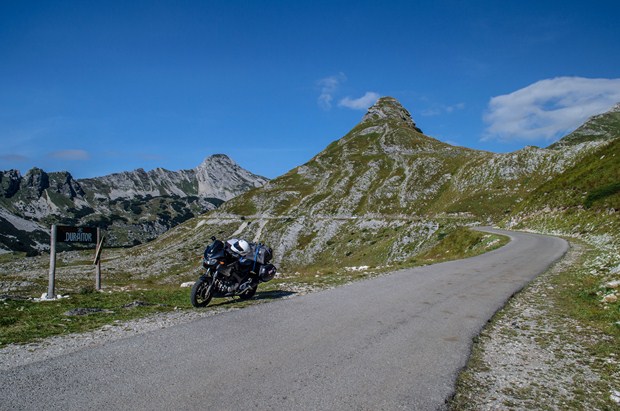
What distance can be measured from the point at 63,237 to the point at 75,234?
80cm

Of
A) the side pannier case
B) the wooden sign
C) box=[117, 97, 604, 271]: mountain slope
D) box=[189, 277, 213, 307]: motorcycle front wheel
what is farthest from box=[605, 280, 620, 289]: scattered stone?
box=[117, 97, 604, 271]: mountain slope

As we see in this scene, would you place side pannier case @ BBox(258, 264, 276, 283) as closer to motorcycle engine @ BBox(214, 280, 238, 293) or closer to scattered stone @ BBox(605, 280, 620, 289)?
motorcycle engine @ BBox(214, 280, 238, 293)

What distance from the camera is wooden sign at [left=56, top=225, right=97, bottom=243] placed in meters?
17.9

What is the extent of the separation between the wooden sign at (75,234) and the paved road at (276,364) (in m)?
11.7

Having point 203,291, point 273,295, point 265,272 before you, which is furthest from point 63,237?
point 273,295

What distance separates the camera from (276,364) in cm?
713

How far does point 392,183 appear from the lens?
5576 inches

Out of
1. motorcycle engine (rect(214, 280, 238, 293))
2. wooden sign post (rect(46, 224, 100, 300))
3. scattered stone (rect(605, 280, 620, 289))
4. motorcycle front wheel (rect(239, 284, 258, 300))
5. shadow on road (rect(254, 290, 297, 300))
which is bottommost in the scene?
shadow on road (rect(254, 290, 297, 300))

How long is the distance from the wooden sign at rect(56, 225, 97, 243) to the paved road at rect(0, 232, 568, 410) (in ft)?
38.5

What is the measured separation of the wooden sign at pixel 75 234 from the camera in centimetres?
1791

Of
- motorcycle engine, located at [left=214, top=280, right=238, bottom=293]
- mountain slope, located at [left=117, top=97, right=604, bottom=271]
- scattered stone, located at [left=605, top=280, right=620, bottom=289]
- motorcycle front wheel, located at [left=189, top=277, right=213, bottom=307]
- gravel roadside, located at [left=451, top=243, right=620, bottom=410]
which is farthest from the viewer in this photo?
mountain slope, located at [left=117, top=97, right=604, bottom=271]

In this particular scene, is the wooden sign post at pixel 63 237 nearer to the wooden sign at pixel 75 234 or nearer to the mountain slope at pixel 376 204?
the wooden sign at pixel 75 234

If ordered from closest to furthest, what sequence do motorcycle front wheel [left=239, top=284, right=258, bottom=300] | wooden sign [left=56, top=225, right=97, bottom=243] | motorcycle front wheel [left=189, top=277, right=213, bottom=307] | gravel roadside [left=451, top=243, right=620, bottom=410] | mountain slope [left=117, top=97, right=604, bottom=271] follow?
gravel roadside [left=451, top=243, right=620, bottom=410] → motorcycle front wheel [left=189, top=277, right=213, bottom=307] → motorcycle front wheel [left=239, top=284, right=258, bottom=300] → wooden sign [left=56, top=225, right=97, bottom=243] → mountain slope [left=117, top=97, right=604, bottom=271]

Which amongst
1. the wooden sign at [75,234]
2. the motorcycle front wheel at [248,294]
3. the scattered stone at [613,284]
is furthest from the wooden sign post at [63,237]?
the scattered stone at [613,284]
